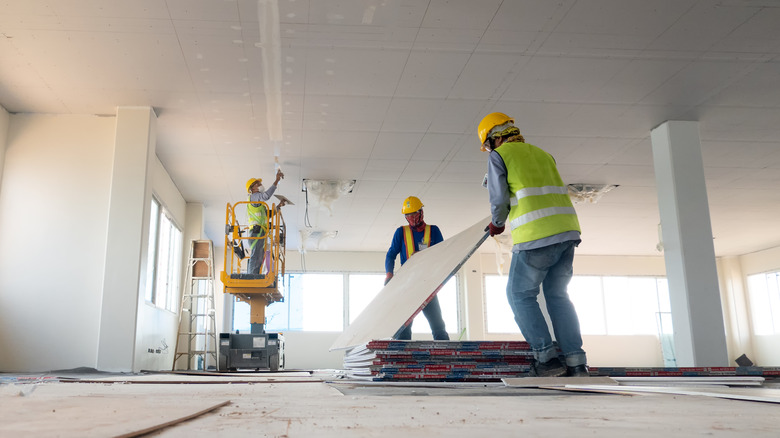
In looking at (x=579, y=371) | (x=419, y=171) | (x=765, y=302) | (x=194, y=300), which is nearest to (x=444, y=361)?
(x=579, y=371)

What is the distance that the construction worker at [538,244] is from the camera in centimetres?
371

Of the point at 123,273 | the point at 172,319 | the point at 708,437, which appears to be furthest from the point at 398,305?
the point at 172,319

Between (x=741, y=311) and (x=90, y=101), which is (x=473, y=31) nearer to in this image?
(x=90, y=101)

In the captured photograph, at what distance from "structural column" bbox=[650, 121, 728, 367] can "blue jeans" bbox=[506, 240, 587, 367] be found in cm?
403

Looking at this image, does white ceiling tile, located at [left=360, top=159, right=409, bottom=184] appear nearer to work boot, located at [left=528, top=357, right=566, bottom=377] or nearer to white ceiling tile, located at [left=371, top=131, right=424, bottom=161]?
white ceiling tile, located at [left=371, top=131, right=424, bottom=161]

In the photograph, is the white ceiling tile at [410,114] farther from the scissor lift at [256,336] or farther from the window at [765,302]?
the window at [765,302]

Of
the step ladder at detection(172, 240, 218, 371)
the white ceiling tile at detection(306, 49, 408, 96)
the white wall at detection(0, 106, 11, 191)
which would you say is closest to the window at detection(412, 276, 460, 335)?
the step ladder at detection(172, 240, 218, 371)

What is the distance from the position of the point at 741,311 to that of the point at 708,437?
19243 mm

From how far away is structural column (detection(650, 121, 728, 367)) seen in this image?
278 inches

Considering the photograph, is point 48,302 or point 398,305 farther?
point 48,302

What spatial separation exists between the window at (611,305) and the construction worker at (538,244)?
13.9m

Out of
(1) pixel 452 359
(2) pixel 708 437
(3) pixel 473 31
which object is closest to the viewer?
(2) pixel 708 437

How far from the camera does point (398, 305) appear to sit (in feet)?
14.4

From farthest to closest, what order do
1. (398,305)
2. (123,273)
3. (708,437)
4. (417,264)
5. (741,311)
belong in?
(741,311), (123,273), (417,264), (398,305), (708,437)
